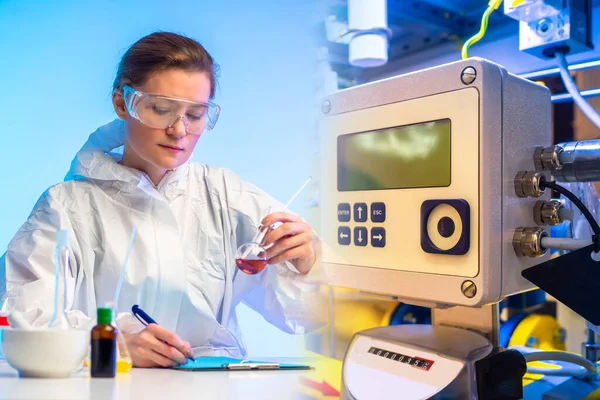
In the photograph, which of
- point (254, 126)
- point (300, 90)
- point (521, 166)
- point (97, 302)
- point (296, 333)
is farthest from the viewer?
point (254, 126)

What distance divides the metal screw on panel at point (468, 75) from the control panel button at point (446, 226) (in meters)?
0.17

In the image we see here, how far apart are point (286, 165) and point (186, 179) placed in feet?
0.88

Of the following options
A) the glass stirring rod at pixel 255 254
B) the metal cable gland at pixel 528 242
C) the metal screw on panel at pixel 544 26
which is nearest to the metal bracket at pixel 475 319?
the metal cable gland at pixel 528 242

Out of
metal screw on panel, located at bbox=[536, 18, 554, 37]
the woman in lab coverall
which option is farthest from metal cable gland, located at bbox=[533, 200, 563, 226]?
metal screw on panel, located at bbox=[536, 18, 554, 37]

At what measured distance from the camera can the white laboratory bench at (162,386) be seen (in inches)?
23.6

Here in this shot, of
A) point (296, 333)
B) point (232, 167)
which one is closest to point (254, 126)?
point (232, 167)

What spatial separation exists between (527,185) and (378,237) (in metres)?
0.21

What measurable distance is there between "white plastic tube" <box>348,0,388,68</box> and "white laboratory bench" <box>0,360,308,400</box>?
80cm

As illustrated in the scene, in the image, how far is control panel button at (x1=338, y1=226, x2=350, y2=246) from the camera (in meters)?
0.83

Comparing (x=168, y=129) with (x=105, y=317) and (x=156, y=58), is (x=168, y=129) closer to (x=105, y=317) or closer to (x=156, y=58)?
(x=156, y=58)

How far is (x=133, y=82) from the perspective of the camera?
118cm

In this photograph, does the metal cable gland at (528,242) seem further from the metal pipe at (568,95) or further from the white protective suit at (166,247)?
the metal pipe at (568,95)

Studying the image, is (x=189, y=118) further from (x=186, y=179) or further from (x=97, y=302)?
(x=97, y=302)

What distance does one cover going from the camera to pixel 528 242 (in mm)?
689
